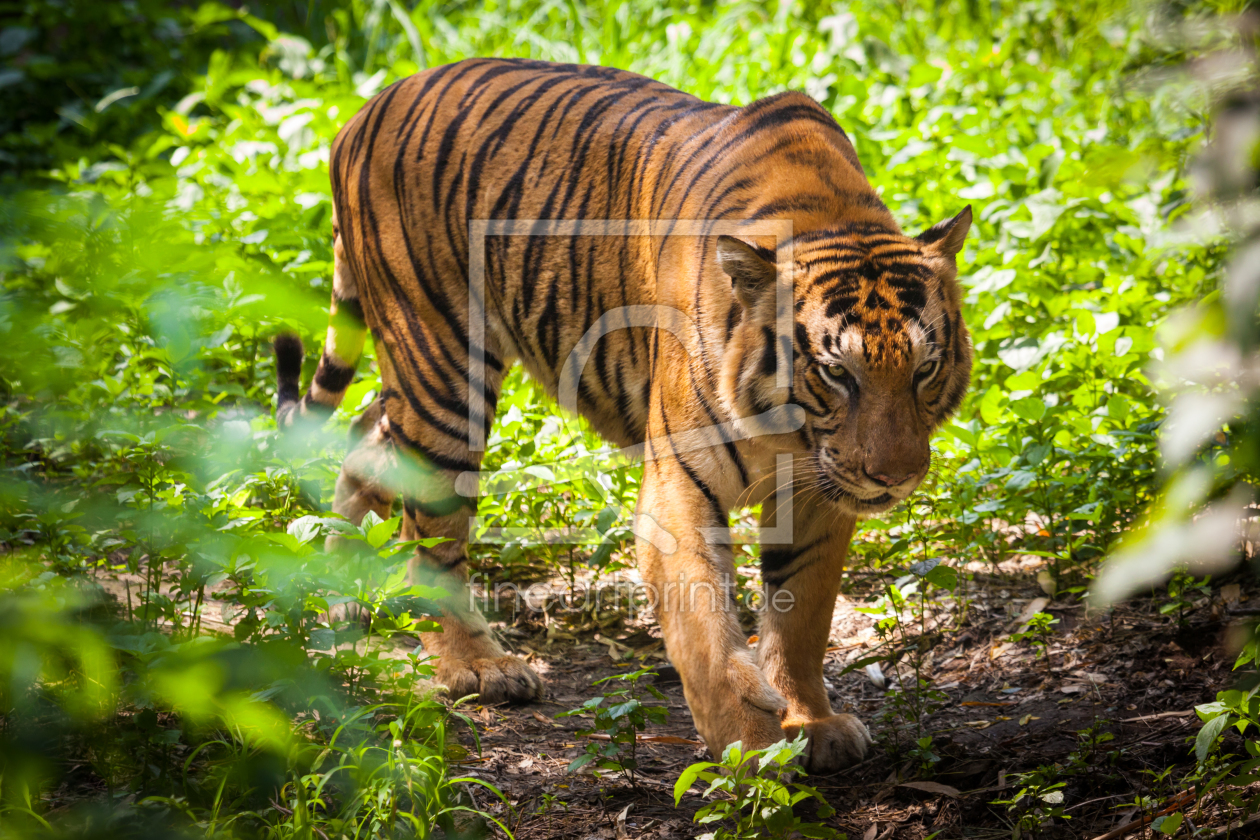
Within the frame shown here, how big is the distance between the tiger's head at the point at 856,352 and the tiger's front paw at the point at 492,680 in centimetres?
103

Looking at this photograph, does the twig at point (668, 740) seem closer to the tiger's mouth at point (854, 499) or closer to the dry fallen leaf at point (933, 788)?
the dry fallen leaf at point (933, 788)

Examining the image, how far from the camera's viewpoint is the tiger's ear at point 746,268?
7.24ft

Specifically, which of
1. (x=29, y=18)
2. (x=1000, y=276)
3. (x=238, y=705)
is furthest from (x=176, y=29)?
(x=238, y=705)

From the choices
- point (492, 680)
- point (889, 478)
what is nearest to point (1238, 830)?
point (889, 478)

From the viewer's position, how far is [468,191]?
3025 mm

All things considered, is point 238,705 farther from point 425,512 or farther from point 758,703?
point 425,512

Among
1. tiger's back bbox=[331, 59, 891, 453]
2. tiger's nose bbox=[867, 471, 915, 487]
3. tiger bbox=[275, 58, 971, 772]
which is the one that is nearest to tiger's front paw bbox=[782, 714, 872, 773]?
tiger bbox=[275, 58, 971, 772]

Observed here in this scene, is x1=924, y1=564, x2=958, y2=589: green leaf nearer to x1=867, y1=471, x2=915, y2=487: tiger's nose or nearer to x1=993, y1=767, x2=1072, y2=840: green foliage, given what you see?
x1=867, y1=471, x2=915, y2=487: tiger's nose

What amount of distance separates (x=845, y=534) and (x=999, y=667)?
2.18 ft

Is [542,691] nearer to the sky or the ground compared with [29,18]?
nearer to the ground

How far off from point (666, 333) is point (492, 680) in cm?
108

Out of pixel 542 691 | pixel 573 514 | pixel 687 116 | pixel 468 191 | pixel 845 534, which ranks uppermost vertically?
pixel 687 116

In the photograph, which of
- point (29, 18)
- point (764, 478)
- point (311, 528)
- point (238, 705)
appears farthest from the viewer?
point (29, 18)

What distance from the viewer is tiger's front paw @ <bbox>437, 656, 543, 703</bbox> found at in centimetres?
277
